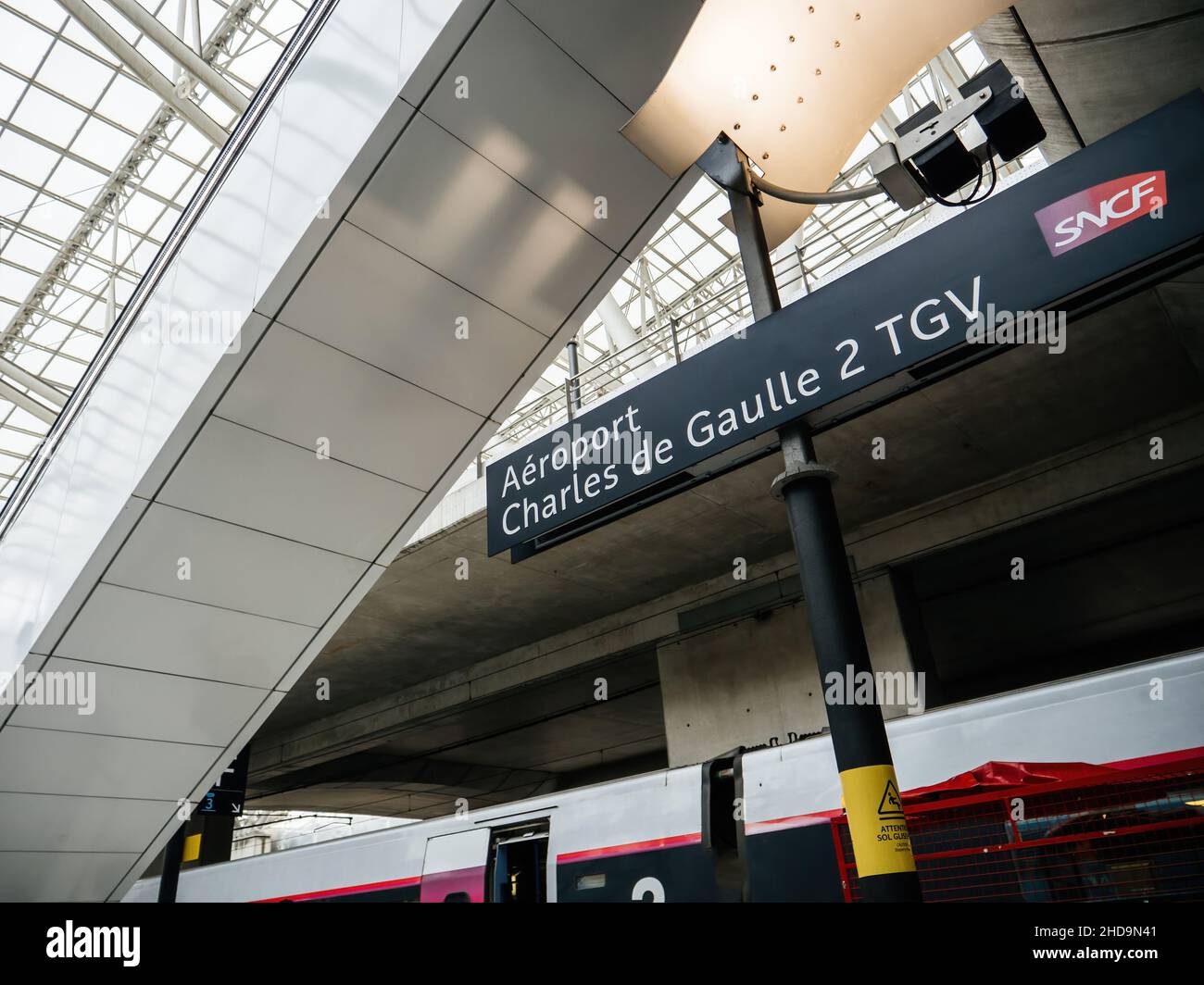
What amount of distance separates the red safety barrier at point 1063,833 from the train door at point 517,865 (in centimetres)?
439

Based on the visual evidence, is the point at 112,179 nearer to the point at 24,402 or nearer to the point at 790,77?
the point at 24,402

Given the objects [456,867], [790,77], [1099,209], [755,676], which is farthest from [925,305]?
[755,676]

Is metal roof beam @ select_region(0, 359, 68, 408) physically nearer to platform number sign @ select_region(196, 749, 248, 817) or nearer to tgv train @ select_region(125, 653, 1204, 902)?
platform number sign @ select_region(196, 749, 248, 817)

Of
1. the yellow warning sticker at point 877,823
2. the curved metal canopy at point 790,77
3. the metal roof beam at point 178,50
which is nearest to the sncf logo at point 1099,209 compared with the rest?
the curved metal canopy at point 790,77

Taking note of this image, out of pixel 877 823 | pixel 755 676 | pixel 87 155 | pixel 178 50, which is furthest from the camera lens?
pixel 87 155

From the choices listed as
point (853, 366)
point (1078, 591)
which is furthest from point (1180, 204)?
point (1078, 591)

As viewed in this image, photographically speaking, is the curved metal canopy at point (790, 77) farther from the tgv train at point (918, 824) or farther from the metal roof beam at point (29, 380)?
the metal roof beam at point (29, 380)

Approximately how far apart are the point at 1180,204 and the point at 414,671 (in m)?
17.0

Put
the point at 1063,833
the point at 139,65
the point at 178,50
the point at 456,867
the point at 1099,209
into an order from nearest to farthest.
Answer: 1. the point at 1099,209
2. the point at 1063,833
3. the point at 456,867
4. the point at 178,50
5. the point at 139,65

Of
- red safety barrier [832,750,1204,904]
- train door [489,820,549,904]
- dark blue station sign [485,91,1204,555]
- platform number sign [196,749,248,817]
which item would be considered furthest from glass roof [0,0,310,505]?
red safety barrier [832,750,1204,904]

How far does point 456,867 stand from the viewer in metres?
9.74

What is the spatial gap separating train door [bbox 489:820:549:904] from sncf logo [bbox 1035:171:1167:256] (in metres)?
7.95

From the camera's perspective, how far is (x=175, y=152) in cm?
2369

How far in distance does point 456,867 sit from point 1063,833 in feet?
20.8
